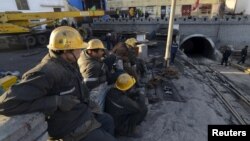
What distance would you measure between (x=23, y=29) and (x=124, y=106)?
487 inches

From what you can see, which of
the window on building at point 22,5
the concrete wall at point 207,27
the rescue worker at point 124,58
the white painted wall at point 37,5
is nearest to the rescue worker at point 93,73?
the rescue worker at point 124,58

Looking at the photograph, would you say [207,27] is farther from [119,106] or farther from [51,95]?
[51,95]

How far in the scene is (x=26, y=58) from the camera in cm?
1275

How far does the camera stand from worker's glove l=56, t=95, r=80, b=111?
2334 millimetres

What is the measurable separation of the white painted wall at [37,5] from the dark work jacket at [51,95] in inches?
854

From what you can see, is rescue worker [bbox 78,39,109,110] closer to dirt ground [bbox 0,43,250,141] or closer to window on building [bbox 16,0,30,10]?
dirt ground [bbox 0,43,250,141]

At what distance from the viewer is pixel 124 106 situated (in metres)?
4.14

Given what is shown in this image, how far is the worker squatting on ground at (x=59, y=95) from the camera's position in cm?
211

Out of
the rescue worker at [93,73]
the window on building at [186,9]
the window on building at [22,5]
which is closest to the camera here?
the rescue worker at [93,73]

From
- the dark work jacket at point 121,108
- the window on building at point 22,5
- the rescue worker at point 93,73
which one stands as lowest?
the dark work jacket at point 121,108

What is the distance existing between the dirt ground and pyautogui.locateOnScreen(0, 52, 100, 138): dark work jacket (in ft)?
7.06

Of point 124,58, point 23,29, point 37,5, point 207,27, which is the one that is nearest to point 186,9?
point 207,27

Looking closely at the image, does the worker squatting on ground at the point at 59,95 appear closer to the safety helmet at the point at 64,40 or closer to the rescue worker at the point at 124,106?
the safety helmet at the point at 64,40

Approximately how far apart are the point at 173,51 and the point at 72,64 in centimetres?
1060
